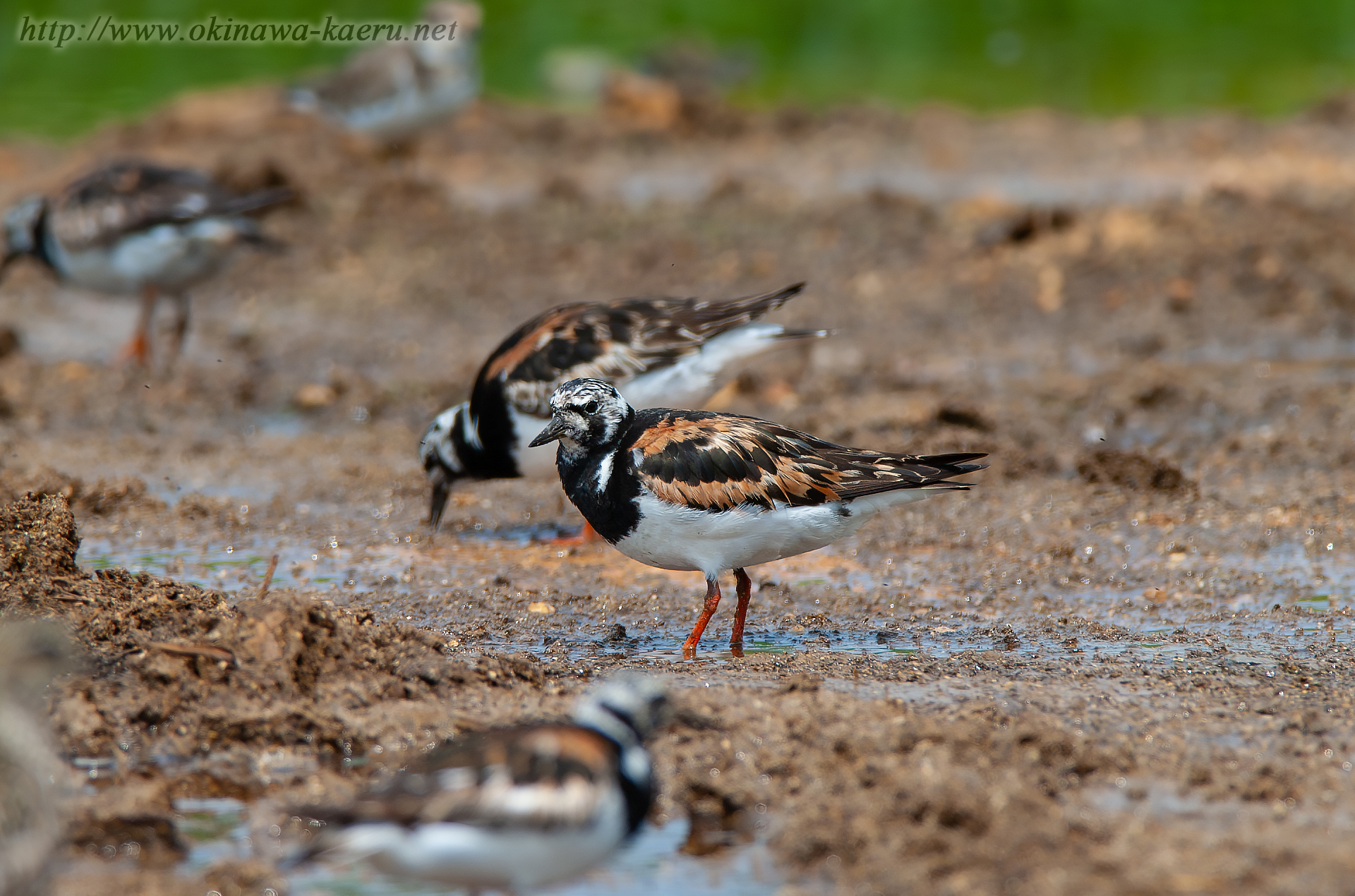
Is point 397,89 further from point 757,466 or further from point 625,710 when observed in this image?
point 625,710

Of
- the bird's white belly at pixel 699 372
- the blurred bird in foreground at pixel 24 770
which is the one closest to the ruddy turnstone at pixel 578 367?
the bird's white belly at pixel 699 372

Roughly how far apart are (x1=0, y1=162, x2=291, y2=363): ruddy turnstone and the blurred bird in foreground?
847cm

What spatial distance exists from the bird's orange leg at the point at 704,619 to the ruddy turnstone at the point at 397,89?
40.4 feet

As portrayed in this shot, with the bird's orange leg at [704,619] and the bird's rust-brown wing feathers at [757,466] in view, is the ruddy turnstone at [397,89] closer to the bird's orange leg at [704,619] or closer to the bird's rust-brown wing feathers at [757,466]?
the bird's rust-brown wing feathers at [757,466]

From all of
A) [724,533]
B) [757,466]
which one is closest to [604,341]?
[757,466]

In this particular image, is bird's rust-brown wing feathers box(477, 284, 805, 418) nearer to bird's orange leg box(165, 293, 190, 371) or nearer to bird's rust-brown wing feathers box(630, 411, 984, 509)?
bird's rust-brown wing feathers box(630, 411, 984, 509)

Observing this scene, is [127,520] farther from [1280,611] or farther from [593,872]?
[1280,611]

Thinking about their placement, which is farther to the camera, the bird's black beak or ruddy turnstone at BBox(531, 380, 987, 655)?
the bird's black beak

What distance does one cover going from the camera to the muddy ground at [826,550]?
497cm

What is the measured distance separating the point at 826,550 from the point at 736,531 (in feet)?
6.31

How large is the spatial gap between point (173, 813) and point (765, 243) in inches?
424

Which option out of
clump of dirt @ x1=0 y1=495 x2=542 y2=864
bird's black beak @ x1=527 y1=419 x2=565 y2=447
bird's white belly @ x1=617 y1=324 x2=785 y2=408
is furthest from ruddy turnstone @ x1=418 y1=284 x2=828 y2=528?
clump of dirt @ x1=0 y1=495 x2=542 y2=864

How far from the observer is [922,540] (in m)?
8.30

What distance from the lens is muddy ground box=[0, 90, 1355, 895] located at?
196 inches
